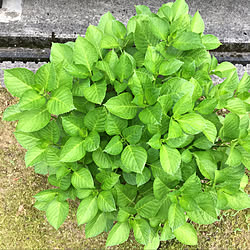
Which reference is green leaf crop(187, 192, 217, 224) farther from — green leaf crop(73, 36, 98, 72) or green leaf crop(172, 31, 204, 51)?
green leaf crop(73, 36, 98, 72)

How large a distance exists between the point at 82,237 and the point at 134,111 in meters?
1.38

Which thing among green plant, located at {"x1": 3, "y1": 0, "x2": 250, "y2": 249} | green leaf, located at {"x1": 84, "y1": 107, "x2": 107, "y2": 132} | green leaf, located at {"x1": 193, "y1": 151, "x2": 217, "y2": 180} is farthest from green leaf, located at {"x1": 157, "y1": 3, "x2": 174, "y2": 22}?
green leaf, located at {"x1": 193, "y1": 151, "x2": 217, "y2": 180}

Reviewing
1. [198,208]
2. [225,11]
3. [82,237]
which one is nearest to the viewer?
[198,208]

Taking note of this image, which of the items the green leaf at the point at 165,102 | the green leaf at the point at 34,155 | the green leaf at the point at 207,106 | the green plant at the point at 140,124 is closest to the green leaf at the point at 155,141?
the green plant at the point at 140,124

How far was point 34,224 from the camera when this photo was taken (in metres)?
2.26

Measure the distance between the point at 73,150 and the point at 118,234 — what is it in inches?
20.5

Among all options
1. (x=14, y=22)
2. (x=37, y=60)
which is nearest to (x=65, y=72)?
(x=37, y=60)

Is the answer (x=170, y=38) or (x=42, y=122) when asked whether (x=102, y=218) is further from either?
(x=170, y=38)

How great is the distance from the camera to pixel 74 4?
270cm

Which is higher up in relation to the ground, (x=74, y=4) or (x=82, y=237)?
(x=74, y=4)

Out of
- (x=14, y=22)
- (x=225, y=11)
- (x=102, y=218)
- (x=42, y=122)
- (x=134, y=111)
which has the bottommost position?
(x=102, y=218)

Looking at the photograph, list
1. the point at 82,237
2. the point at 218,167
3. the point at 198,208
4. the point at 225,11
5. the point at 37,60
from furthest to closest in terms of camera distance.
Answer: the point at 225,11 → the point at 37,60 → the point at 82,237 → the point at 218,167 → the point at 198,208

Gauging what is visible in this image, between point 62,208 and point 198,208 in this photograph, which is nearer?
point 198,208

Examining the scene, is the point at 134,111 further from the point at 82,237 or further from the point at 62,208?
the point at 82,237
